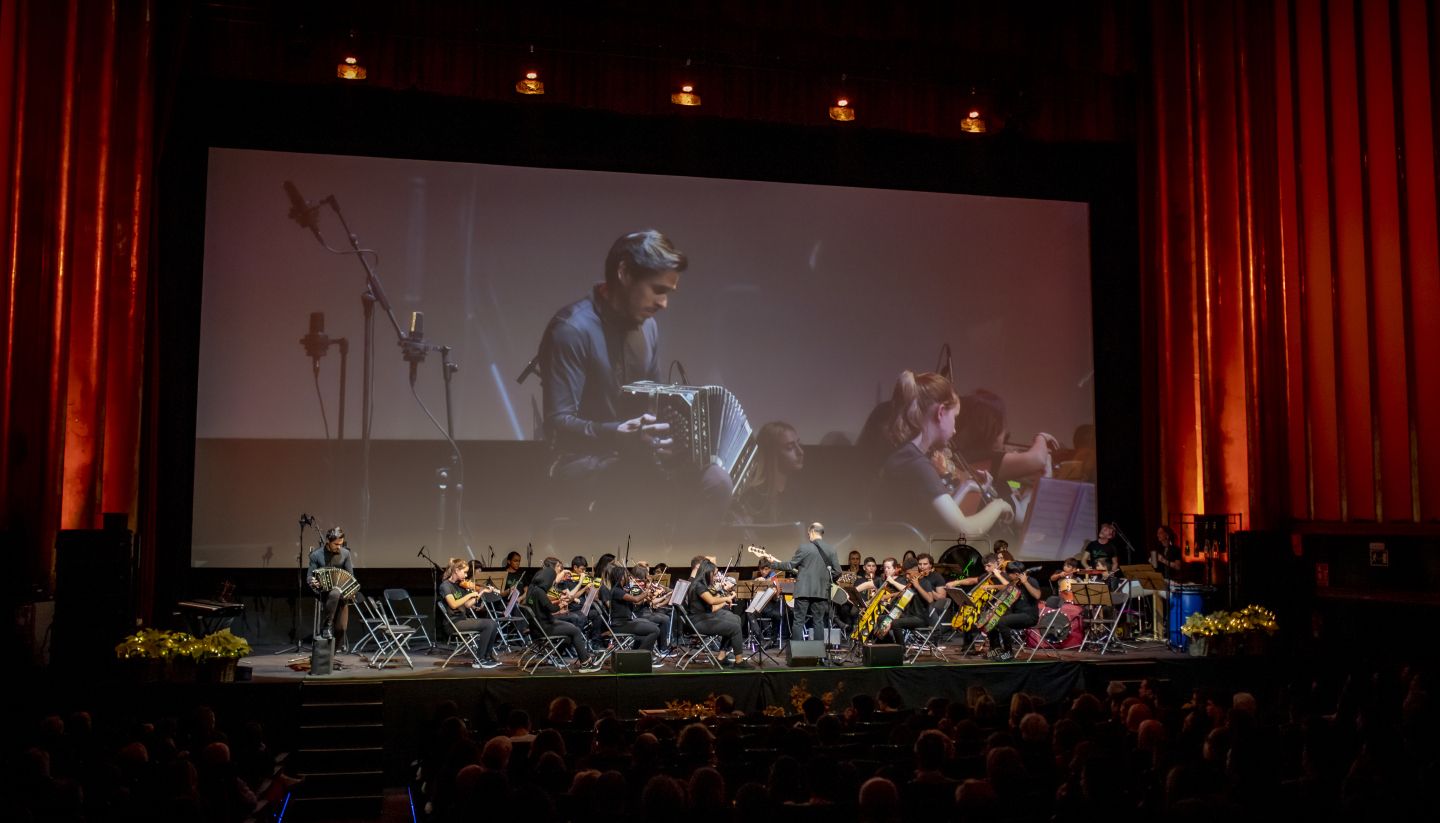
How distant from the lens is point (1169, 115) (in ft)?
58.6

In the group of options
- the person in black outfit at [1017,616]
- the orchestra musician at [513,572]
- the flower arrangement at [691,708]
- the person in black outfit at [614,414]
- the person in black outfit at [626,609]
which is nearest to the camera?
the flower arrangement at [691,708]

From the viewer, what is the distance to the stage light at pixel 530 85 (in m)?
15.3

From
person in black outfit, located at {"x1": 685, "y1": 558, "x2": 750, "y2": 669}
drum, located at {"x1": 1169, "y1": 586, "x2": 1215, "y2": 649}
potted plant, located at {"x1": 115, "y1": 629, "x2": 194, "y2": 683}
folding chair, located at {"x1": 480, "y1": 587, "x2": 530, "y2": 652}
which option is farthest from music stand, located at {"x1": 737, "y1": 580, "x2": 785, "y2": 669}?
potted plant, located at {"x1": 115, "y1": 629, "x2": 194, "y2": 683}

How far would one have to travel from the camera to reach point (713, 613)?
13.6 meters

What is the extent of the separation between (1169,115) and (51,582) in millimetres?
15610

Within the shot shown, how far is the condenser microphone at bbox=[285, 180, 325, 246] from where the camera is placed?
53.3 feet

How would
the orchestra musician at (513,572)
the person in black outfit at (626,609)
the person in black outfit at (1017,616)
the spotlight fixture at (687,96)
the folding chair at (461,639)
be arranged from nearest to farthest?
the folding chair at (461,639) → the person in black outfit at (626,609) → the person in black outfit at (1017,616) → the orchestra musician at (513,572) → the spotlight fixture at (687,96)

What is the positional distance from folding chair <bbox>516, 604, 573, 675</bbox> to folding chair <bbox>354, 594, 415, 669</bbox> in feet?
4.09

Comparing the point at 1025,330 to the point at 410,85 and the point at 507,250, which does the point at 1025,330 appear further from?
the point at 410,85

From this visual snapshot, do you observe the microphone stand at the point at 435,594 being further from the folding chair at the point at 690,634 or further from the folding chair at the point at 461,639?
the folding chair at the point at 690,634

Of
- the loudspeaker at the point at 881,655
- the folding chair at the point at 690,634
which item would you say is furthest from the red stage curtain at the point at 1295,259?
the folding chair at the point at 690,634

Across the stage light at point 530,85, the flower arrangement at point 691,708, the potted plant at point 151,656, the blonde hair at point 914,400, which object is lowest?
the flower arrangement at point 691,708

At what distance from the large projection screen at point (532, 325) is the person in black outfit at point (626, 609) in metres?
2.78

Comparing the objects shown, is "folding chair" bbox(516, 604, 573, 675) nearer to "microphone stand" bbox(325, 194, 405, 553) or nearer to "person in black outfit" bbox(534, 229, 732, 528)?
"person in black outfit" bbox(534, 229, 732, 528)
